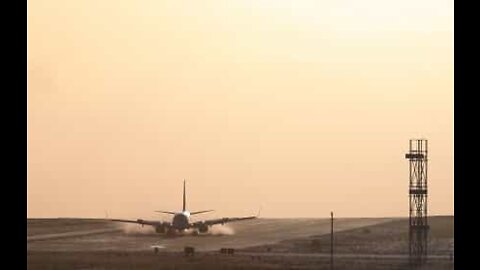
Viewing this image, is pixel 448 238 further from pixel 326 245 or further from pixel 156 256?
pixel 156 256

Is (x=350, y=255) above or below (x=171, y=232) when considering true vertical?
below

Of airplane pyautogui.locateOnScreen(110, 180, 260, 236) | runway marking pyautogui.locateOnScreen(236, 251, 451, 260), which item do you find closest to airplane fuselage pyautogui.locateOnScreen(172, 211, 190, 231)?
airplane pyautogui.locateOnScreen(110, 180, 260, 236)

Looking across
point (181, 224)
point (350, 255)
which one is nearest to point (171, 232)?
point (181, 224)

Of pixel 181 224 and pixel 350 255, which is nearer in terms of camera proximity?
pixel 350 255

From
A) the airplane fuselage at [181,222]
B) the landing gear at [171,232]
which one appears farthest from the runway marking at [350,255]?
the landing gear at [171,232]

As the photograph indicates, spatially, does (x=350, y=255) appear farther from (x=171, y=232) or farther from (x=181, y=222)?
(x=171, y=232)

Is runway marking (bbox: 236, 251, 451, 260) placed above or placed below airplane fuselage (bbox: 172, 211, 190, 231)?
below

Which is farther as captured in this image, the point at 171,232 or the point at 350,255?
the point at 171,232

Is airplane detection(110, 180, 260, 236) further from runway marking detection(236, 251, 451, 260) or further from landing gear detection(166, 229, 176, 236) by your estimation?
runway marking detection(236, 251, 451, 260)
